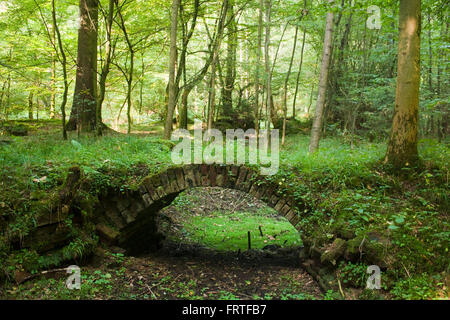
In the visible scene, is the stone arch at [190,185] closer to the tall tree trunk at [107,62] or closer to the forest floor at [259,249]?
the forest floor at [259,249]

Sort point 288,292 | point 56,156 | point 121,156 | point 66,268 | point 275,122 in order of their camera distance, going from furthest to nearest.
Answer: point 275,122, point 121,156, point 56,156, point 288,292, point 66,268

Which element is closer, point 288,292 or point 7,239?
point 7,239

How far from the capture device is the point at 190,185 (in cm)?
608

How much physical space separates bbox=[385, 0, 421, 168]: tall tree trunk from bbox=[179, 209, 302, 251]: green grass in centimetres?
382

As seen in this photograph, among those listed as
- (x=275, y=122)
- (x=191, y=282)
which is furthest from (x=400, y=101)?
(x=275, y=122)

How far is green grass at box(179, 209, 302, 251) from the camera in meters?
8.04

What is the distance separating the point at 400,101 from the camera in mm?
5070

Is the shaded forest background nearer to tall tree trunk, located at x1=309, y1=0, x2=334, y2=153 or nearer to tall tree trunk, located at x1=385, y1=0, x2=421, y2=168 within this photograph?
tall tree trunk, located at x1=309, y1=0, x2=334, y2=153

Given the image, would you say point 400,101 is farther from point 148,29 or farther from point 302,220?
point 148,29

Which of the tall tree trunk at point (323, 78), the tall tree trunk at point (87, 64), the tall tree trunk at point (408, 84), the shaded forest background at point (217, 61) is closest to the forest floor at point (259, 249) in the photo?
the tall tree trunk at point (408, 84)

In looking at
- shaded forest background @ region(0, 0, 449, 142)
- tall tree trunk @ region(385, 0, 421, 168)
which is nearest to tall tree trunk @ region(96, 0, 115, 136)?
shaded forest background @ region(0, 0, 449, 142)

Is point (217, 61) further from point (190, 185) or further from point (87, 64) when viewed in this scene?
point (190, 185)

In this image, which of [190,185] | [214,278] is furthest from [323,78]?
[214,278]

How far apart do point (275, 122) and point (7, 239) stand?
15.4 meters
